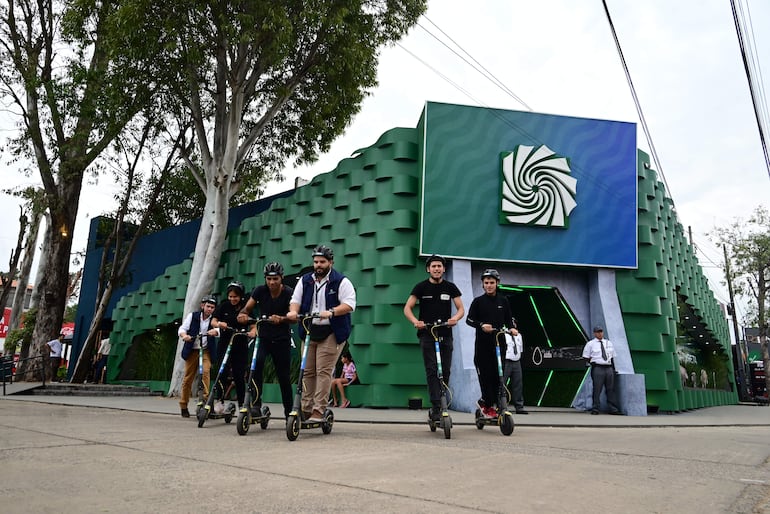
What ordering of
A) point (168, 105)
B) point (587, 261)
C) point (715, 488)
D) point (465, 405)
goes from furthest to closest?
point (168, 105), point (587, 261), point (465, 405), point (715, 488)

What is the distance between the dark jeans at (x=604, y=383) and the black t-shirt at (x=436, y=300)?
21.2ft

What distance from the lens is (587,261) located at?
1299 centimetres

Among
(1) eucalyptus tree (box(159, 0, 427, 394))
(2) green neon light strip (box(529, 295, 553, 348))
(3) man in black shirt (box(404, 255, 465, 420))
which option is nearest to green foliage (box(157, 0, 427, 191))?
(1) eucalyptus tree (box(159, 0, 427, 394))

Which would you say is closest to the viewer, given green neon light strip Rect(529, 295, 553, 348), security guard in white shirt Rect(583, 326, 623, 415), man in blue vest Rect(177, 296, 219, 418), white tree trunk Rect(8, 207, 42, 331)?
man in blue vest Rect(177, 296, 219, 418)

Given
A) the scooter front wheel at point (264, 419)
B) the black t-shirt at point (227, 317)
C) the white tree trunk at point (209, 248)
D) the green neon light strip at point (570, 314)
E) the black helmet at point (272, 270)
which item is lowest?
the scooter front wheel at point (264, 419)

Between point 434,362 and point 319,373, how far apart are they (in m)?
1.38

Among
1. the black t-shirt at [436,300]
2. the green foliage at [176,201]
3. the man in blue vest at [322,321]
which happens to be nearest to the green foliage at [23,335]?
the green foliage at [176,201]

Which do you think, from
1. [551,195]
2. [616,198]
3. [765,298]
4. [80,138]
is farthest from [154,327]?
[765,298]

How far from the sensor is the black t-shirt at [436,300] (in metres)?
6.83

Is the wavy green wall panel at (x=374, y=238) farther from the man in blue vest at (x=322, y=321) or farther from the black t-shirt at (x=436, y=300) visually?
the man in blue vest at (x=322, y=321)

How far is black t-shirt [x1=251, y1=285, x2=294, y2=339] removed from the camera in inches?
267

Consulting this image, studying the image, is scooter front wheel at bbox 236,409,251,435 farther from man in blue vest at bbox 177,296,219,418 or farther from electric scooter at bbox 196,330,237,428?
man in blue vest at bbox 177,296,219,418

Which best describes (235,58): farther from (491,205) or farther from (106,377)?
(106,377)

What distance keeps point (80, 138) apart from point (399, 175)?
37.3ft
